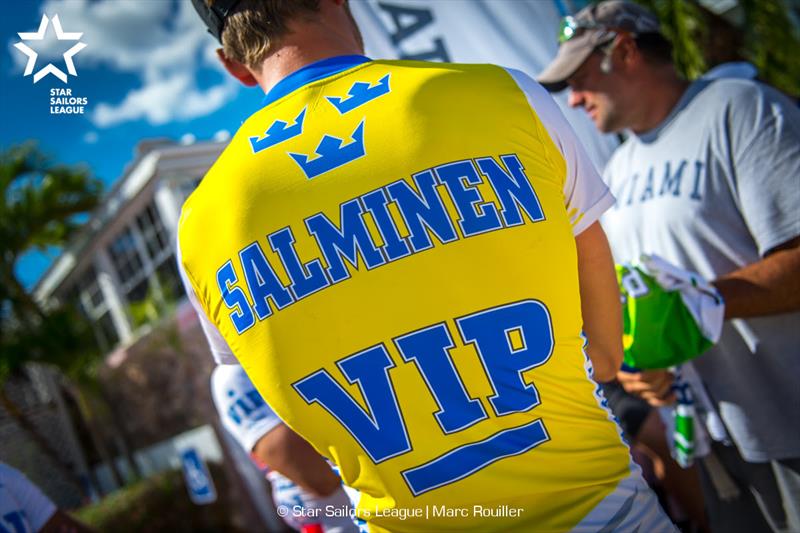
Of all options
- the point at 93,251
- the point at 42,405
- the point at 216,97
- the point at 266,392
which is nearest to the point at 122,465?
the point at 42,405

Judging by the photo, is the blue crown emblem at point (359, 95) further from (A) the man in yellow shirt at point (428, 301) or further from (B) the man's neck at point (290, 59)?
(B) the man's neck at point (290, 59)

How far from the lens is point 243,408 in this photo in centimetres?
214

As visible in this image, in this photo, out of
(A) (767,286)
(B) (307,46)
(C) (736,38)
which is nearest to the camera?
(B) (307,46)

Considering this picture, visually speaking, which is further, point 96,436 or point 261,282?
point 96,436

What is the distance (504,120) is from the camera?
1.09 metres

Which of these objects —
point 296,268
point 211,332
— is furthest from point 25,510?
point 296,268

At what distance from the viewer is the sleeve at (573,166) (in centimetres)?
114

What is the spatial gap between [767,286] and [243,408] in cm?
160

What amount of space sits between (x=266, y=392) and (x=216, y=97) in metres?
1.43

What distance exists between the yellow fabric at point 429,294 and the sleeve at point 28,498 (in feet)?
4.25

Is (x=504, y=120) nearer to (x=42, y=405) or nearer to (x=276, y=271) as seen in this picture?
(x=276, y=271)

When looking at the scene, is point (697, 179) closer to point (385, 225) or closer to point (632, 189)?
point (632, 189)

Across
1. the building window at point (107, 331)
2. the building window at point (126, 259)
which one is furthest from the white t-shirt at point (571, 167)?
the building window at point (107, 331)

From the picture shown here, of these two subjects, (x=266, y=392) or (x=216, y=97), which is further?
(x=216, y=97)
